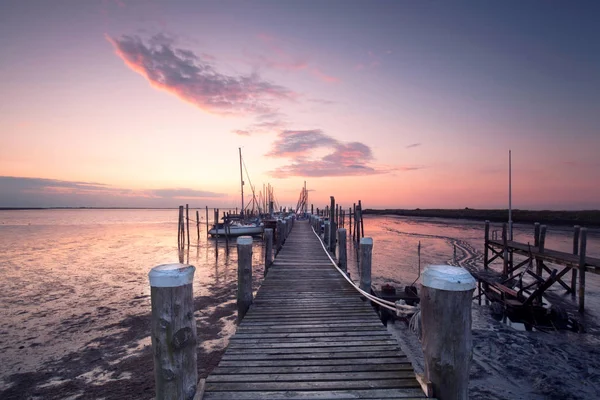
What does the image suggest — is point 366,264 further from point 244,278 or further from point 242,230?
point 242,230

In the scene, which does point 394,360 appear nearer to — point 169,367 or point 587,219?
point 169,367

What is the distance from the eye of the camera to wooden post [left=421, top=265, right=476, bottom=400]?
2.58m

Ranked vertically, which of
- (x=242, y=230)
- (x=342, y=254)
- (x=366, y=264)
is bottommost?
(x=242, y=230)

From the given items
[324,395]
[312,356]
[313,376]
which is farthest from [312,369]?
[324,395]

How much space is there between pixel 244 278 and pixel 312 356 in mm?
3056

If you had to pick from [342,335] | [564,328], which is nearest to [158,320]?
[342,335]

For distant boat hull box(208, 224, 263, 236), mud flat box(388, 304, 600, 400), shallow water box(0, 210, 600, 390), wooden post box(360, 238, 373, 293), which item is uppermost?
wooden post box(360, 238, 373, 293)

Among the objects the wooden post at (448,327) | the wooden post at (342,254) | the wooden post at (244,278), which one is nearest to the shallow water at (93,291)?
the wooden post at (244,278)

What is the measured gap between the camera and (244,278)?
6750mm

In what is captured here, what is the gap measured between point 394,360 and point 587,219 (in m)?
68.8

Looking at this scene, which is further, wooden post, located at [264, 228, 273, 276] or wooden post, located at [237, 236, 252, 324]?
wooden post, located at [264, 228, 273, 276]

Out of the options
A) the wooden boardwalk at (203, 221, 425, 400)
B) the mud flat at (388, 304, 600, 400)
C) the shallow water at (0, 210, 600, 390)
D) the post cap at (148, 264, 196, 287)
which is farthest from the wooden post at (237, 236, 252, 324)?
the mud flat at (388, 304, 600, 400)

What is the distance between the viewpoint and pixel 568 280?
58.2 ft

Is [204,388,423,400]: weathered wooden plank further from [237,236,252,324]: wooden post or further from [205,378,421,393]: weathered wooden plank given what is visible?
[237,236,252,324]: wooden post
